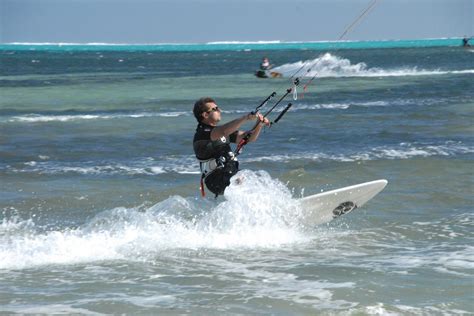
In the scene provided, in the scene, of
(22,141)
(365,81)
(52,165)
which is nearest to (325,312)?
(52,165)

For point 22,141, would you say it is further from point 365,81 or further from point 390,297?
point 365,81

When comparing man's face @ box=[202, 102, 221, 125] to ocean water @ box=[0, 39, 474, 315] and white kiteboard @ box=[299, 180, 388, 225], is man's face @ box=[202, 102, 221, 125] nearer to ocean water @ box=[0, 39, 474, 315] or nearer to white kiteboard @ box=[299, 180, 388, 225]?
ocean water @ box=[0, 39, 474, 315]

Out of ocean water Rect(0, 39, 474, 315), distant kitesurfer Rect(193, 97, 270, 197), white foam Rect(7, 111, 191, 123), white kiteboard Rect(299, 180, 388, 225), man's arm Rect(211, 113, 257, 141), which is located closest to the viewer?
ocean water Rect(0, 39, 474, 315)

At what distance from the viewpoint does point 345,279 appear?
877cm

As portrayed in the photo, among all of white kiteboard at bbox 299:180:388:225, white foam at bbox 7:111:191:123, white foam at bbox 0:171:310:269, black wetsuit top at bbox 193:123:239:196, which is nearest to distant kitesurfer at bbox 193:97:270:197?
black wetsuit top at bbox 193:123:239:196

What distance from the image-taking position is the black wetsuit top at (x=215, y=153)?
9773 millimetres

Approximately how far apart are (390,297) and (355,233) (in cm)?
289

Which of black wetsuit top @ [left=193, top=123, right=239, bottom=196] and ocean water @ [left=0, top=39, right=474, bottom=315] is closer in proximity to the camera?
ocean water @ [left=0, top=39, right=474, bottom=315]

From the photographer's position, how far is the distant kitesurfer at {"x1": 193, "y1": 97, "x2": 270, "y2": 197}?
31.4 feet

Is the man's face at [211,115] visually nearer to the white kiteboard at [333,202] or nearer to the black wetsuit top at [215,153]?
the black wetsuit top at [215,153]

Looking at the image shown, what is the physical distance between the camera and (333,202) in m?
11.3

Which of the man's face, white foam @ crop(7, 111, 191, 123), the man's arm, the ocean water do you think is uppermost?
white foam @ crop(7, 111, 191, 123)

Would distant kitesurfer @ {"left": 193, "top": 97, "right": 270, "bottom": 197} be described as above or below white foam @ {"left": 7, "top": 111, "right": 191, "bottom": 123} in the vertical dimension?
below

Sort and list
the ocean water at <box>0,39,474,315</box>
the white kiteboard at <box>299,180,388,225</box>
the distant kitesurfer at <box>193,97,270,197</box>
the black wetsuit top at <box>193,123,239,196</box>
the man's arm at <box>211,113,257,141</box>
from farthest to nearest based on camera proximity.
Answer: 1. the white kiteboard at <box>299,180,388,225</box>
2. the black wetsuit top at <box>193,123,239,196</box>
3. the distant kitesurfer at <box>193,97,270,197</box>
4. the man's arm at <box>211,113,257,141</box>
5. the ocean water at <box>0,39,474,315</box>
